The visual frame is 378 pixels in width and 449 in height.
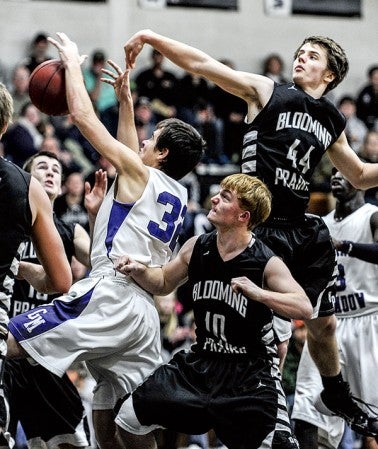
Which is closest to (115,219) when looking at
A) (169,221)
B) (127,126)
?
(169,221)

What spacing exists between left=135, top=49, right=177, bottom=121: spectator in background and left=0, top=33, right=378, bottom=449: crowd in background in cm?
1

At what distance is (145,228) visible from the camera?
18.4 ft

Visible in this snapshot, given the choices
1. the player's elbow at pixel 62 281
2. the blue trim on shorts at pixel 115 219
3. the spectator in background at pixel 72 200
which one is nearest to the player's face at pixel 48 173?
the blue trim on shorts at pixel 115 219

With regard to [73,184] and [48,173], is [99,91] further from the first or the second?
[48,173]

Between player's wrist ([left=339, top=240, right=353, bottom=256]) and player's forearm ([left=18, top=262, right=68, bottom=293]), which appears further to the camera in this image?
player's wrist ([left=339, top=240, right=353, bottom=256])

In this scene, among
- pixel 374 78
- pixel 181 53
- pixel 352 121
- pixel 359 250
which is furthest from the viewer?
pixel 374 78

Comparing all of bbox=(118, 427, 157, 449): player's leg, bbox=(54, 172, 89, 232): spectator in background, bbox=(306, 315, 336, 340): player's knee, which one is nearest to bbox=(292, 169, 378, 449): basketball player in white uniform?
bbox=(306, 315, 336, 340): player's knee

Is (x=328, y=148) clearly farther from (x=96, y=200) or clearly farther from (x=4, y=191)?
(x=4, y=191)

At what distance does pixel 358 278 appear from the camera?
24.2 feet

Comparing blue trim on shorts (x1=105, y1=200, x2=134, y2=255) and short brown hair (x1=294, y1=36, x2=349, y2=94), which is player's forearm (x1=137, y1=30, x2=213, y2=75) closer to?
short brown hair (x1=294, y1=36, x2=349, y2=94)

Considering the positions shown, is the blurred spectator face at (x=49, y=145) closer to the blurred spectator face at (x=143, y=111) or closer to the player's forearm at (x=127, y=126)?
the blurred spectator face at (x=143, y=111)

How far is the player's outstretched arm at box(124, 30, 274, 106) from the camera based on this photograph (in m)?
5.77

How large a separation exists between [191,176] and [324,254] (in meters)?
6.56

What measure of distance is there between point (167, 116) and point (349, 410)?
25.6 feet
